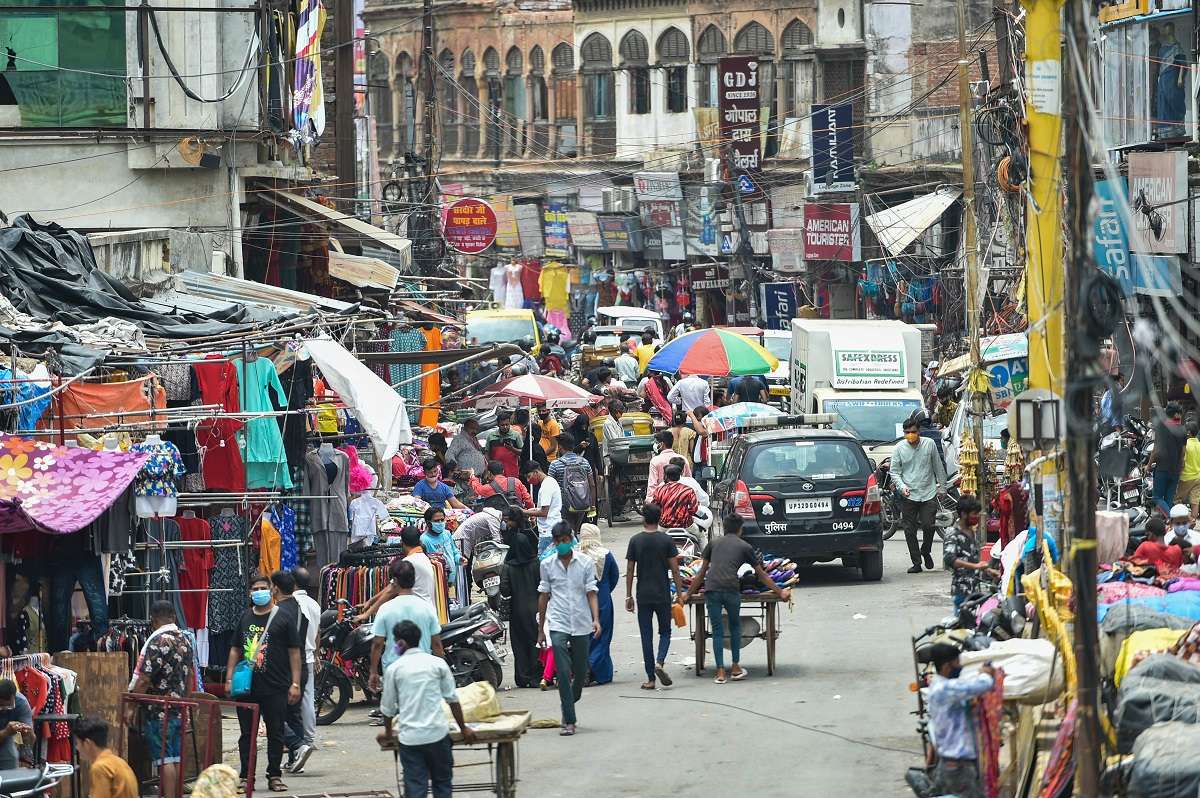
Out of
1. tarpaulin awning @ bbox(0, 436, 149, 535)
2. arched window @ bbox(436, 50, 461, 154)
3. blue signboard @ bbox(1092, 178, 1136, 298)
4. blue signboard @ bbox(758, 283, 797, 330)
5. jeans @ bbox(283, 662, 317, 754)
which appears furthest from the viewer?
arched window @ bbox(436, 50, 461, 154)

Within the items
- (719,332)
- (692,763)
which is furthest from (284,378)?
(719,332)

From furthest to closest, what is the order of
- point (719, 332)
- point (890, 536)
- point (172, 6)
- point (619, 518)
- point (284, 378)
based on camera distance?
point (719, 332), point (619, 518), point (890, 536), point (172, 6), point (284, 378)

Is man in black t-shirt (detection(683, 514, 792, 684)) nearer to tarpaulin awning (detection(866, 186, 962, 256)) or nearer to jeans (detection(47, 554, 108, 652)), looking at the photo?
jeans (detection(47, 554, 108, 652))

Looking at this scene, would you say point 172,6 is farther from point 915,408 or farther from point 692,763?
point 692,763

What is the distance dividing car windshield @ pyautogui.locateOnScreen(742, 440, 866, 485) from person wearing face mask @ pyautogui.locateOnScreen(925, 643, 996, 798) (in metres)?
10.2

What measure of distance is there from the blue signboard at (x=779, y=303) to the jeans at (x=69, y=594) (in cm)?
3877

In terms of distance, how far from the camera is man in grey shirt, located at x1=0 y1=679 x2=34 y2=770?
10.9 meters

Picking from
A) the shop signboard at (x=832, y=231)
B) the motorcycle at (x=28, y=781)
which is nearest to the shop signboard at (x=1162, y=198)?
the motorcycle at (x=28, y=781)

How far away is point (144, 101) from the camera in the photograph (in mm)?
23219

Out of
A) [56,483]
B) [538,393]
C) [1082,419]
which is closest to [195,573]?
[56,483]

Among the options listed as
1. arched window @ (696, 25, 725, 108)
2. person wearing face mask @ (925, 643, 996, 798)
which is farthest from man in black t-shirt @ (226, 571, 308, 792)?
arched window @ (696, 25, 725, 108)

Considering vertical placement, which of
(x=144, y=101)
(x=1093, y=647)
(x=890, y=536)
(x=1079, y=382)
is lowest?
(x=890, y=536)

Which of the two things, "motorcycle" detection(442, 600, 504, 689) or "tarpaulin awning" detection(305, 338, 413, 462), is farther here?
"tarpaulin awning" detection(305, 338, 413, 462)

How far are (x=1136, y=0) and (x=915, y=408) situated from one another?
25.1 ft
